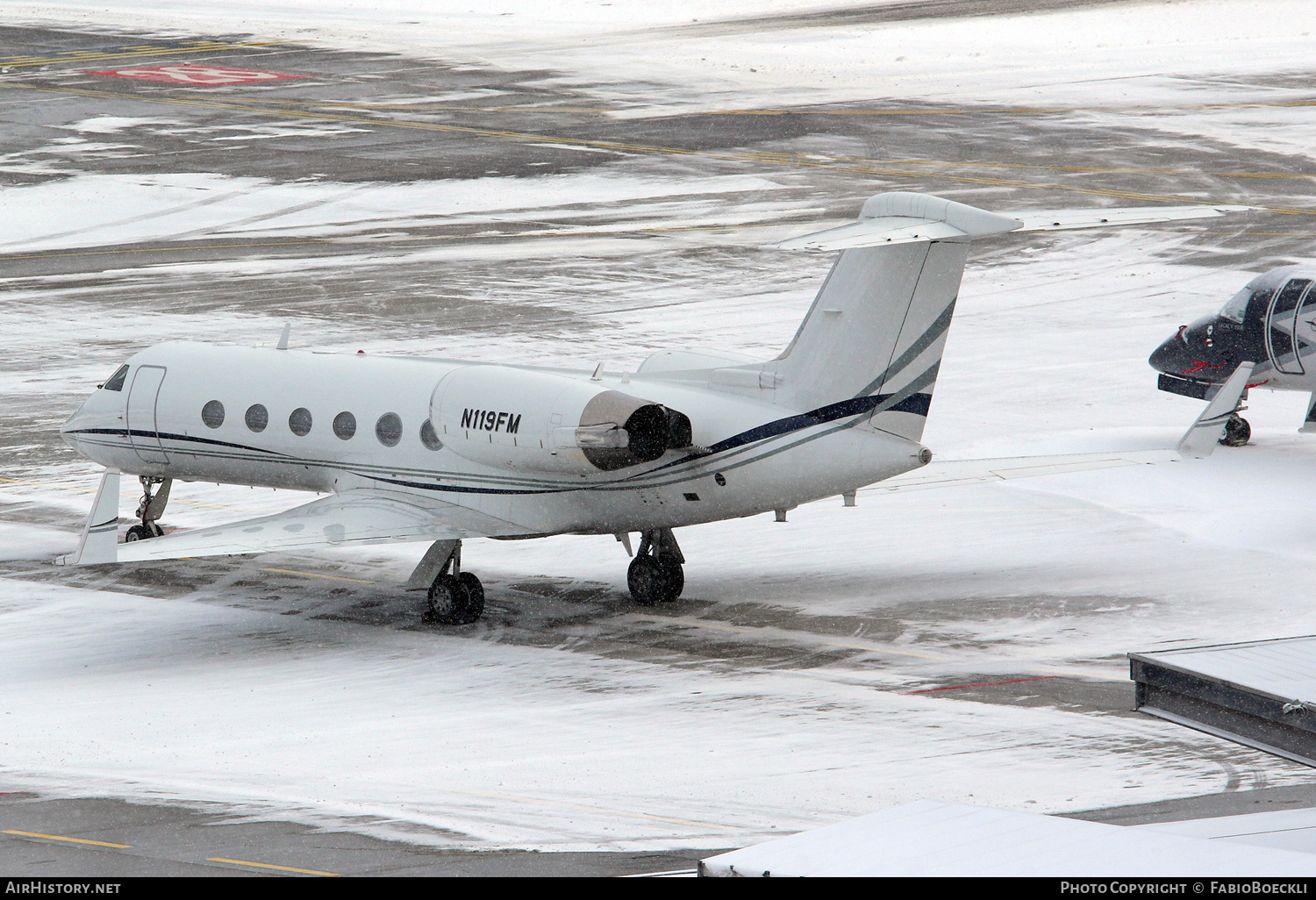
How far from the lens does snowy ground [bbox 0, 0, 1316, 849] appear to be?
15.5 m

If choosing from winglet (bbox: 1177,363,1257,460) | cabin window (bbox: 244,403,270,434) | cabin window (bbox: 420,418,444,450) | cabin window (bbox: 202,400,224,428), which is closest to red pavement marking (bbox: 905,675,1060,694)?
winglet (bbox: 1177,363,1257,460)

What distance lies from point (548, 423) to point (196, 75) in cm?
6187

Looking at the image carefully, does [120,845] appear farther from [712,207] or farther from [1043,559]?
[712,207]

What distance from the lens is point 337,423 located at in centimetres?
2203

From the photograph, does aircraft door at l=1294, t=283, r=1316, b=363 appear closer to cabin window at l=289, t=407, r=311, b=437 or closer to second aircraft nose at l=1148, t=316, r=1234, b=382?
second aircraft nose at l=1148, t=316, r=1234, b=382

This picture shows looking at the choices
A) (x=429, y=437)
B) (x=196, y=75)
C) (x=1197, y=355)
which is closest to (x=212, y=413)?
(x=429, y=437)

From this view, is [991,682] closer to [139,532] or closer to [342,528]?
[342,528]

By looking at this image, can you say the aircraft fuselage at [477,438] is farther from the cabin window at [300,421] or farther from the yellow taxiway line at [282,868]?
the yellow taxiway line at [282,868]

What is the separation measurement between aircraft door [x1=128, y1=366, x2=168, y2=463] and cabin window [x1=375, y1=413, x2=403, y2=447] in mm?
3788

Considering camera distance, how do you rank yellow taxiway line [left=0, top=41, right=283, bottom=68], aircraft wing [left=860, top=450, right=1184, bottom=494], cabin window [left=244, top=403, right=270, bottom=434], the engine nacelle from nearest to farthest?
the engine nacelle, aircraft wing [left=860, top=450, right=1184, bottom=494], cabin window [left=244, top=403, right=270, bottom=434], yellow taxiway line [left=0, top=41, right=283, bottom=68]

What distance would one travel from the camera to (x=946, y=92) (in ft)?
235

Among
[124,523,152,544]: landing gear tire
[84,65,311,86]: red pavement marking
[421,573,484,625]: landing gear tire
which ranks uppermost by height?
[84,65,311,86]: red pavement marking

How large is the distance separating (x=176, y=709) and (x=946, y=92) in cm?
5876

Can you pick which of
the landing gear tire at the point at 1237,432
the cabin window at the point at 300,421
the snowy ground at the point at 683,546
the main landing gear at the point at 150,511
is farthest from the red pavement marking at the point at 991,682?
the landing gear tire at the point at 1237,432
